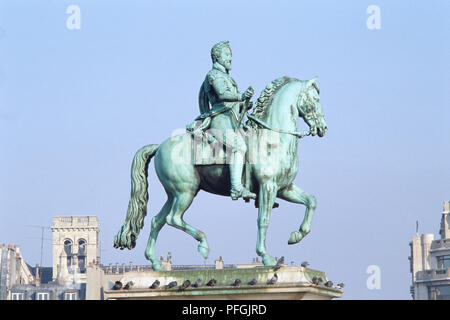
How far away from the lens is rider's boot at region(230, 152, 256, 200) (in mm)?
24422

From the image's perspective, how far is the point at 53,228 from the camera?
17512 centimetres

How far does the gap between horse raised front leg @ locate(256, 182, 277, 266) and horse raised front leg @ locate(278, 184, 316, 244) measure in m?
0.40

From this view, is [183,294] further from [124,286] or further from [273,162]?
[273,162]

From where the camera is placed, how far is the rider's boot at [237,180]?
80.1ft

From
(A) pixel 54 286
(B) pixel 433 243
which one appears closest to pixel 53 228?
(A) pixel 54 286

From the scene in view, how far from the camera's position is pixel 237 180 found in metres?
24.5

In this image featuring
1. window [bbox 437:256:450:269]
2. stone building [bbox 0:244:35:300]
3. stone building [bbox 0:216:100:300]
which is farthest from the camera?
stone building [bbox 0:216:100:300]

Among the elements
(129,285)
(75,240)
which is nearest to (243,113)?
(129,285)

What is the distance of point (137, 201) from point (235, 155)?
2392 mm

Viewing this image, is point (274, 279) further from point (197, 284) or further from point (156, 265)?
point (156, 265)

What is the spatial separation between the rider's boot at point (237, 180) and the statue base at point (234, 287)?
1.35 metres

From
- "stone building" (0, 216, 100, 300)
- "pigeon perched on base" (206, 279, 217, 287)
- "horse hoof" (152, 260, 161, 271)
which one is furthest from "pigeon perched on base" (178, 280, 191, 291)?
"stone building" (0, 216, 100, 300)

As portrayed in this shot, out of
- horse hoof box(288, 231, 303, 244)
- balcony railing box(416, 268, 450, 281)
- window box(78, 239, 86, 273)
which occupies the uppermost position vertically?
window box(78, 239, 86, 273)

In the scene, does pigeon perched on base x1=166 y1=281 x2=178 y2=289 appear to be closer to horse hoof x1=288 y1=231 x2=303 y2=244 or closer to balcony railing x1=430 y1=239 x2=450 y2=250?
horse hoof x1=288 y1=231 x2=303 y2=244
